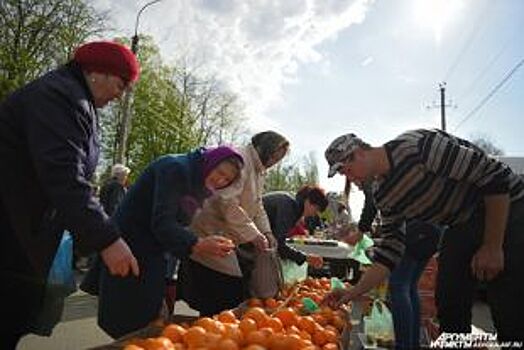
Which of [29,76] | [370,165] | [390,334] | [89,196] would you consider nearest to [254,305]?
[390,334]

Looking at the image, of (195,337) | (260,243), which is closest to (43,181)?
(195,337)

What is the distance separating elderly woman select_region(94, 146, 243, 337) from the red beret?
644 mm

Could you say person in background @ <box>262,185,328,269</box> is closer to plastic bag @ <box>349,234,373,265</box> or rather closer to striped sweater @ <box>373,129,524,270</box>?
plastic bag @ <box>349,234,373,265</box>

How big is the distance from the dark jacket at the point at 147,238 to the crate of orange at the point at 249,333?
21 cm

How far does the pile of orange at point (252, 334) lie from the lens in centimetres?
247

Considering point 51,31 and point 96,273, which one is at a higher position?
point 51,31

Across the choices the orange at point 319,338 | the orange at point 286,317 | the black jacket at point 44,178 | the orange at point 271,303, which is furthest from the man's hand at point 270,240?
the black jacket at point 44,178

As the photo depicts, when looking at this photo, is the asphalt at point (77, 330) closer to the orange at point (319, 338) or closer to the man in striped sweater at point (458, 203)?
Answer: the orange at point (319, 338)

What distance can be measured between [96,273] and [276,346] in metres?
1.13

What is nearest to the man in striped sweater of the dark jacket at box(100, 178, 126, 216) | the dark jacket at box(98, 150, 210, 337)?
the dark jacket at box(98, 150, 210, 337)

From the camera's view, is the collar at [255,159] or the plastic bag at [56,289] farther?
the collar at [255,159]

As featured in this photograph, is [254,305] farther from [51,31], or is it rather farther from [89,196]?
[51,31]

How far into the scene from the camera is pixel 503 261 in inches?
99.1

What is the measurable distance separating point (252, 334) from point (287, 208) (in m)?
2.30
